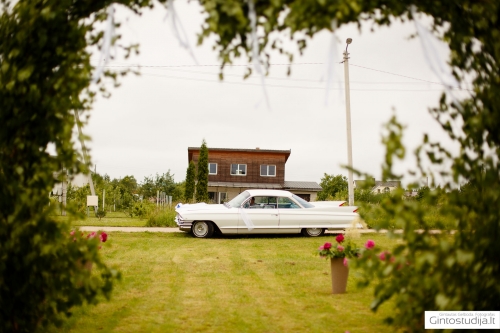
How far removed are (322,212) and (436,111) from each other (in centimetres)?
1147

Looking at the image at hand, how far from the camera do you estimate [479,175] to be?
2.95 metres

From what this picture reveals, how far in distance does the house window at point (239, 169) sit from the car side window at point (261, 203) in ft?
84.5

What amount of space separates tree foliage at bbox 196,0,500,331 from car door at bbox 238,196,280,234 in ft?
35.9

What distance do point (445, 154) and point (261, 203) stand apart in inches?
451

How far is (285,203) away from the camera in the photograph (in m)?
14.6

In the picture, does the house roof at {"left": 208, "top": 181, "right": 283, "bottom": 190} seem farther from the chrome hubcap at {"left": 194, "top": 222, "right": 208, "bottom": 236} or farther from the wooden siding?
the chrome hubcap at {"left": 194, "top": 222, "right": 208, "bottom": 236}

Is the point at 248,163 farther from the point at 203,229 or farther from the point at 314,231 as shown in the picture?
the point at 203,229

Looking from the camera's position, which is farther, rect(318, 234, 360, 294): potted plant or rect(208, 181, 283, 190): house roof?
rect(208, 181, 283, 190): house roof

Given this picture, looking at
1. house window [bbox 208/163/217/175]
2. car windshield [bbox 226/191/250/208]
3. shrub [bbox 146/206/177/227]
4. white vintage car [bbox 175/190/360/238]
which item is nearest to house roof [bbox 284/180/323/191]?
house window [bbox 208/163/217/175]

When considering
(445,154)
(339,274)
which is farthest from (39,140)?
(339,274)

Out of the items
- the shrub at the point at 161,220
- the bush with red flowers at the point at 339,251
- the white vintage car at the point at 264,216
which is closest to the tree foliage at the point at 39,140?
the bush with red flowers at the point at 339,251

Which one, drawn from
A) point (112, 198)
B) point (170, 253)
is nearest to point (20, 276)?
point (170, 253)

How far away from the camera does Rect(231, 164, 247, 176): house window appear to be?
132 ft

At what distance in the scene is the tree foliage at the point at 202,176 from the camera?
113 feet
